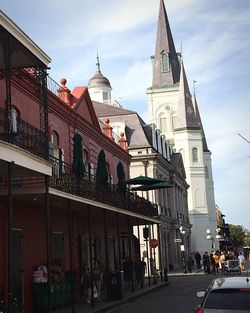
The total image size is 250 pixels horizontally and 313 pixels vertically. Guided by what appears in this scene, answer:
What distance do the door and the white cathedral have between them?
46295 millimetres

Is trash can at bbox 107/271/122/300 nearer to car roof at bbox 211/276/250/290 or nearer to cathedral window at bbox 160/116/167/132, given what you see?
car roof at bbox 211/276/250/290

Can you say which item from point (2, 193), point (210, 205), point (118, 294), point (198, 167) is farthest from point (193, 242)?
point (2, 193)

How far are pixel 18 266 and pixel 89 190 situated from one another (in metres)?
3.61

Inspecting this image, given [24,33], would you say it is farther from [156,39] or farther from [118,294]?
[156,39]

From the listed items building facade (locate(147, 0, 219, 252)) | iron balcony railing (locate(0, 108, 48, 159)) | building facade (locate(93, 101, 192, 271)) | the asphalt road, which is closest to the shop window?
the asphalt road

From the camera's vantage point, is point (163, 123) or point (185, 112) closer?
point (185, 112)

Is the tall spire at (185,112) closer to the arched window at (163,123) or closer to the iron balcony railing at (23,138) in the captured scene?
the arched window at (163,123)

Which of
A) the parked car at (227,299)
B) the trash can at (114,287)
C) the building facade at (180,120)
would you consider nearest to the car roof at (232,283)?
the parked car at (227,299)

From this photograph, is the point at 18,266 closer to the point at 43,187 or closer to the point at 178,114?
the point at 43,187

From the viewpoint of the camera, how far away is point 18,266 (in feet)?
54.9

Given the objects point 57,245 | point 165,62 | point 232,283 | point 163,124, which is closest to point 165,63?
point 165,62

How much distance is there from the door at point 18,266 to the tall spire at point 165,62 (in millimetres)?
62564

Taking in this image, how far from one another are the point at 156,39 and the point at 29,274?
66.8 metres

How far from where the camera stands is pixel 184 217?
59.9 m
